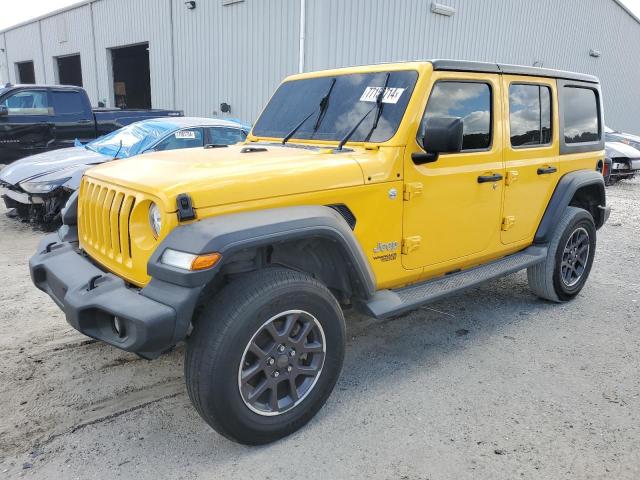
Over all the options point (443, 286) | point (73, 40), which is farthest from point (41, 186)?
point (73, 40)

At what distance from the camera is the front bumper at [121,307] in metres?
2.28

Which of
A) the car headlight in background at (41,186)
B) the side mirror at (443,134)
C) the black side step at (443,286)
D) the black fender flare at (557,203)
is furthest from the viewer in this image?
the car headlight in background at (41,186)

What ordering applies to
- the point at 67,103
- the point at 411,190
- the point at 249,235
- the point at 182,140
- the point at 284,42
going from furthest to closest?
the point at 284,42 < the point at 67,103 < the point at 182,140 < the point at 411,190 < the point at 249,235

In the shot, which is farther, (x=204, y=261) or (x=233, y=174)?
(x=233, y=174)

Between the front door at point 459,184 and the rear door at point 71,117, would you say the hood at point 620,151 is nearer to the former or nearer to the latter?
the front door at point 459,184

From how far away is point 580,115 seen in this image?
4734mm

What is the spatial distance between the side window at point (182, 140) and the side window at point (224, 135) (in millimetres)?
165

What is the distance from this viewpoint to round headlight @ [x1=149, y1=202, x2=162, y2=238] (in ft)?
8.34

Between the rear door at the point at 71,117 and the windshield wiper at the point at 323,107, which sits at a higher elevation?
the windshield wiper at the point at 323,107

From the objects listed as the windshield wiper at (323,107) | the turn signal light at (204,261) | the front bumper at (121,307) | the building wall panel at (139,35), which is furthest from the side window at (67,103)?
the turn signal light at (204,261)

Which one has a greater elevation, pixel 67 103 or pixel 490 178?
pixel 67 103

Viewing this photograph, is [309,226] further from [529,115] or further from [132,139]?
[132,139]

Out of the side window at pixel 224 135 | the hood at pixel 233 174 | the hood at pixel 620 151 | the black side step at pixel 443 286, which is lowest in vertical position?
the black side step at pixel 443 286

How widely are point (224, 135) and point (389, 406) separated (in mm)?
5364
